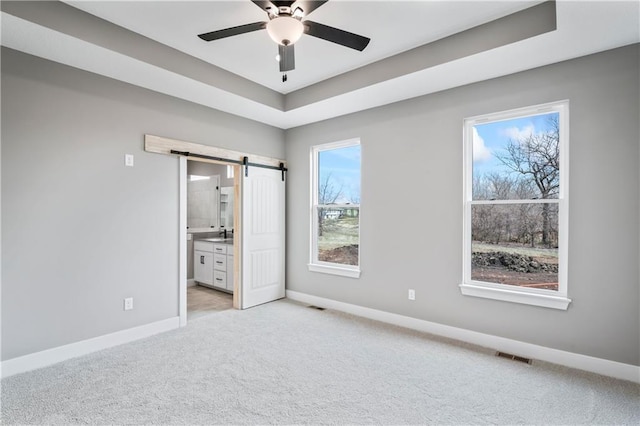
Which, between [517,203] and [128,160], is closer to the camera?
[517,203]

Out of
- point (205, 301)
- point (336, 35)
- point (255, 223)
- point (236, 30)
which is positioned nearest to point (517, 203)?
point (336, 35)

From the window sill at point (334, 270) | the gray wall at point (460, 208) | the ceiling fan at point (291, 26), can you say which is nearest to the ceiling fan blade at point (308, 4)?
the ceiling fan at point (291, 26)

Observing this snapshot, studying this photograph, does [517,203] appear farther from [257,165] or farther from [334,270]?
[257,165]

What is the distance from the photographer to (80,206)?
9.94 feet

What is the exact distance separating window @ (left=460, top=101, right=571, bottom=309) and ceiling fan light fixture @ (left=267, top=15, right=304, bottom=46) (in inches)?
84.5

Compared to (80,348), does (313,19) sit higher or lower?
higher

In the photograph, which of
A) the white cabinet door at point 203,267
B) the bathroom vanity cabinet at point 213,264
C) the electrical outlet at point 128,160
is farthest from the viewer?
the white cabinet door at point 203,267

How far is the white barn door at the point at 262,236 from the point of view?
4523mm

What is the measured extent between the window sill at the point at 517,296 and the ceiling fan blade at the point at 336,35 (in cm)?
252

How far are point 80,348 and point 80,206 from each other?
1296 mm

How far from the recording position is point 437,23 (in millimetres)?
2684

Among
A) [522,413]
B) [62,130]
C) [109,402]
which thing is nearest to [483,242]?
[522,413]

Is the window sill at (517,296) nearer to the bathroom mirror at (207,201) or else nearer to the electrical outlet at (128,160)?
the electrical outlet at (128,160)

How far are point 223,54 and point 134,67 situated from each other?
2.64ft
